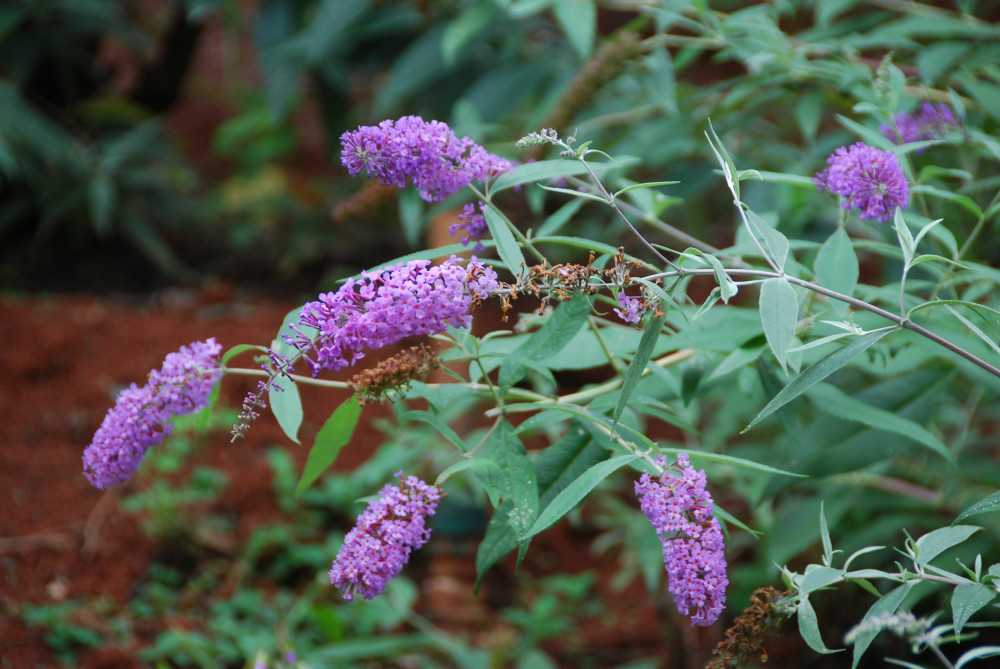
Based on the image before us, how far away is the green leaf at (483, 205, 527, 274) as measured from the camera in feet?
2.46

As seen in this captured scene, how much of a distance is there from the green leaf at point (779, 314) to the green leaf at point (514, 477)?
0.27 meters

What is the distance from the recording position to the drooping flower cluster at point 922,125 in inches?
43.5

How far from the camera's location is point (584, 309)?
2.57 ft

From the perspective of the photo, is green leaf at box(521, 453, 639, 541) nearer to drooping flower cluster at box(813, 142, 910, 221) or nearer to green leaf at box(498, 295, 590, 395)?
green leaf at box(498, 295, 590, 395)

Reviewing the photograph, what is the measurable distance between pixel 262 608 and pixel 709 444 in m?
1.10

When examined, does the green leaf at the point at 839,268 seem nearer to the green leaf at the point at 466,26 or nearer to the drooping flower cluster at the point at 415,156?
the drooping flower cluster at the point at 415,156

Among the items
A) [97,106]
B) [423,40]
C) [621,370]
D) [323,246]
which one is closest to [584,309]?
[621,370]

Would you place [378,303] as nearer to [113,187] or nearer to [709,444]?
[709,444]

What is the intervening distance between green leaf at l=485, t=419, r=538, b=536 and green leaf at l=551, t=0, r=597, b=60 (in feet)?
3.12

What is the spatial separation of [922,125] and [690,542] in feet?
2.50

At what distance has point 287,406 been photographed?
84 cm

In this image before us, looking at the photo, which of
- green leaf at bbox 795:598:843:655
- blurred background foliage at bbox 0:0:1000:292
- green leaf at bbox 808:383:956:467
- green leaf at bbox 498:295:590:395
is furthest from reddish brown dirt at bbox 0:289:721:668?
green leaf at bbox 498:295:590:395

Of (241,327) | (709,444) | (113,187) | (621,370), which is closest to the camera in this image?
(621,370)

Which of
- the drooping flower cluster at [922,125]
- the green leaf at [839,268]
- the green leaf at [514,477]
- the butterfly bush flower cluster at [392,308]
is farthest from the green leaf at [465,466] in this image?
the drooping flower cluster at [922,125]
